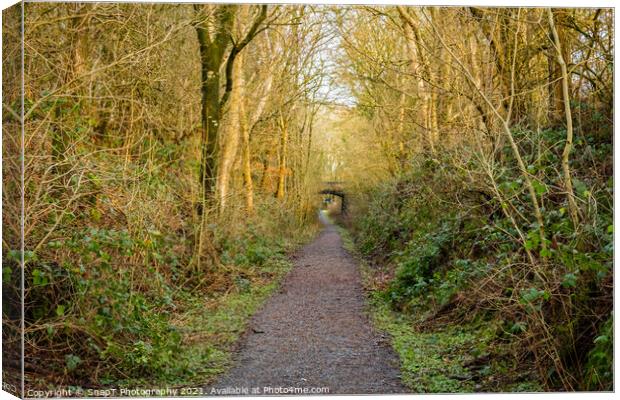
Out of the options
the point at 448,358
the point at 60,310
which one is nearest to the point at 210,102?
the point at 60,310

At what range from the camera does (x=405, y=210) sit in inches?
418

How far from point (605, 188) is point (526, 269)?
909mm

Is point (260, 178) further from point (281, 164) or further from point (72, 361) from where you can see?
point (72, 361)

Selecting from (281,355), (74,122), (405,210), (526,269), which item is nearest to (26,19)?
(74,122)

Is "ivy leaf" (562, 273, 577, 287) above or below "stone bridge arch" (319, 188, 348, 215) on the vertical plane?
below

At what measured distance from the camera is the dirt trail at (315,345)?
4.74 metres

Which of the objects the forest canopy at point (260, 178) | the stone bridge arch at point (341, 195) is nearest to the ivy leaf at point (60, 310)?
the forest canopy at point (260, 178)

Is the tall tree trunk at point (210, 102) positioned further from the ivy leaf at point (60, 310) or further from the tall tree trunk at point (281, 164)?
the ivy leaf at point (60, 310)

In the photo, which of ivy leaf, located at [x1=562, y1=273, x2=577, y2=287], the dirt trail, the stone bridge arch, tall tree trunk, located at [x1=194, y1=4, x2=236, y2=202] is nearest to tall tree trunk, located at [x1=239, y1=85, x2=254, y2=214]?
tall tree trunk, located at [x1=194, y1=4, x2=236, y2=202]

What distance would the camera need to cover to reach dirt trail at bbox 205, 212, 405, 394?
4742mm

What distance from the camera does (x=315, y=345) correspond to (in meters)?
5.68

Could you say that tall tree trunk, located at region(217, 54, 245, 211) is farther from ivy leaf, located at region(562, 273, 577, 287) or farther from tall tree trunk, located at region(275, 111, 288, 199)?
ivy leaf, located at region(562, 273, 577, 287)

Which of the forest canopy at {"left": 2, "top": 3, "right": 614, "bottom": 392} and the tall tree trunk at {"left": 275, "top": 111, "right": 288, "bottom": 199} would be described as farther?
the tall tree trunk at {"left": 275, "top": 111, "right": 288, "bottom": 199}

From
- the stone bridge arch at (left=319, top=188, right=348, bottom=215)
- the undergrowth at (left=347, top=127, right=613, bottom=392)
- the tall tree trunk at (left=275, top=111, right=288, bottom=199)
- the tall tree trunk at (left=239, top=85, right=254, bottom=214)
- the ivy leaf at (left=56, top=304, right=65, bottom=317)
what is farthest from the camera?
the stone bridge arch at (left=319, top=188, right=348, bottom=215)
